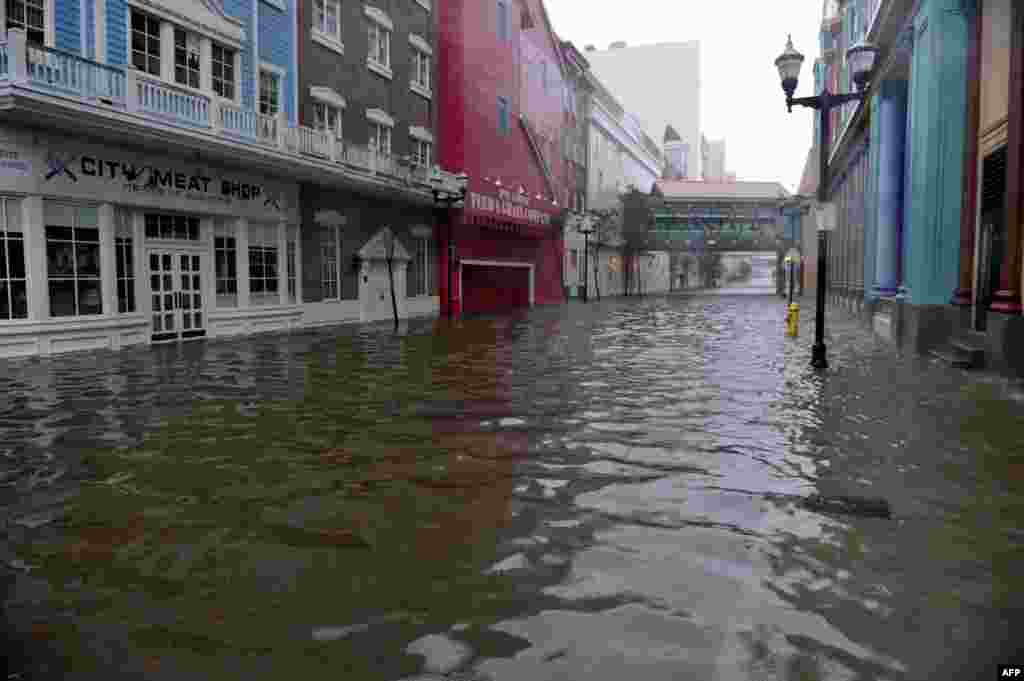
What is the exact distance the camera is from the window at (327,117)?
22.9 meters

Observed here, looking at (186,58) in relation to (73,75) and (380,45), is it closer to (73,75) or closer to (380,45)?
(73,75)

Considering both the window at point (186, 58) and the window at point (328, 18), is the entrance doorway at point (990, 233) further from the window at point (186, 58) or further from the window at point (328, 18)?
the window at point (328, 18)

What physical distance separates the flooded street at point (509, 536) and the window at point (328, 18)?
1636 centimetres

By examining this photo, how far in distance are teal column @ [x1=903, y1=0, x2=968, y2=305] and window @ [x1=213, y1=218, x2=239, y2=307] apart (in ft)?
51.4

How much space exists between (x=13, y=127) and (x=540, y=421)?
12.1 meters

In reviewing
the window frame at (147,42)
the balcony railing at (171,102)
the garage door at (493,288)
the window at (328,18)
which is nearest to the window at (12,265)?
the balcony railing at (171,102)

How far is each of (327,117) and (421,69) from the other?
7.23 m

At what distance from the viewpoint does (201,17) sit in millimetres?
18250

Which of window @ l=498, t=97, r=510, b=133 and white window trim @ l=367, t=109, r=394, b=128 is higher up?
window @ l=498, t=97, r=510, b=133

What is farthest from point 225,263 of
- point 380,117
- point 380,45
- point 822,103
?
point 822,103

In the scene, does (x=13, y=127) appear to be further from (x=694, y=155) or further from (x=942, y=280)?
(x=694, y=155)

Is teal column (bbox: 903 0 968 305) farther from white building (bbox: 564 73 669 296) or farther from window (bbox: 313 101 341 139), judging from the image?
white building (bbox: 564 73 669 296)

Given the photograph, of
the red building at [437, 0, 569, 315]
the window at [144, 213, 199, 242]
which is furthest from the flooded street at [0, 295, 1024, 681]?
the red building at [437, 0, 569, 315]

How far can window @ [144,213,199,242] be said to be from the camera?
58.2 feet
